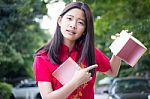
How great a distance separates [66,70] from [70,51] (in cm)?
18

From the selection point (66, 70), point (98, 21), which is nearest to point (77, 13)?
point (66, 70)

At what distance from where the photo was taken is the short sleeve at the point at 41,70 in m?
2.01

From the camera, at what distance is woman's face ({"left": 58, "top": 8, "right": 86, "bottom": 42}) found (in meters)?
2.07

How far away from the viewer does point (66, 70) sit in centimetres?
200

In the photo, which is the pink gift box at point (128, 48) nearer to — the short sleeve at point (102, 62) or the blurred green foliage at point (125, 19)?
the short sleeve at point (102, 62)

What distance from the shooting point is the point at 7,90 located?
520 inches

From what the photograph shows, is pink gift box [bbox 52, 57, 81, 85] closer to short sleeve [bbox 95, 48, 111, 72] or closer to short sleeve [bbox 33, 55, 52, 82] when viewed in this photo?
short sleeve [bbox 33, 55, 52, 82]

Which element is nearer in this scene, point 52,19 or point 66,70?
point 66,70

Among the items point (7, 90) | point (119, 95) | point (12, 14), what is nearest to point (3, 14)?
point (12, 14)

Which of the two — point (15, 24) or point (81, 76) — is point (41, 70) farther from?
point (15, 24)

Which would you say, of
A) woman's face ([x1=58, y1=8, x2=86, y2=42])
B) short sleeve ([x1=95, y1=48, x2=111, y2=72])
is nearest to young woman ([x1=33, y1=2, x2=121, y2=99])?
woman's face ([x1=58, y1=8, x2=86, y2=42])

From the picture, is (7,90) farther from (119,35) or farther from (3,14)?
(119,35)

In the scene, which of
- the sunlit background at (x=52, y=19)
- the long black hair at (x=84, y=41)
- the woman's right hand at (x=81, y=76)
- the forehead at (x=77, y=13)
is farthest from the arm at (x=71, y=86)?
the sunlit background at (x=52, y=19)

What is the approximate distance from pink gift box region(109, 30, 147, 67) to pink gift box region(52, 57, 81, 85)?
364mm
